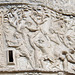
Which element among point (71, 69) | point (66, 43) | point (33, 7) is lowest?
Result: point (71, 69)

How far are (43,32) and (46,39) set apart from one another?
0.21 metres

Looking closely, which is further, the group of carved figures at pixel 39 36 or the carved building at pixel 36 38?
the group of carved figures at pixel 39 36

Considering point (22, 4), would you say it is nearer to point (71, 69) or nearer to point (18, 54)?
point (18, 54)

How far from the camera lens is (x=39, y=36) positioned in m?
10.7

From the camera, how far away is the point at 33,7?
1105cm

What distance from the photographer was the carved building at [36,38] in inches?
405

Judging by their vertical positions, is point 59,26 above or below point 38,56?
above

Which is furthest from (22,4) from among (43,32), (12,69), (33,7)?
(12,69)

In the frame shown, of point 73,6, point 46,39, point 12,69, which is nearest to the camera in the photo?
point 12,69

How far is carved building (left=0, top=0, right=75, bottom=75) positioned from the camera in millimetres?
10289

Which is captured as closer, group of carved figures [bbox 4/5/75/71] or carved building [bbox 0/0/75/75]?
carved building [bbox 0/0/75/75]

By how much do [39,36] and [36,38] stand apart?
114 mm

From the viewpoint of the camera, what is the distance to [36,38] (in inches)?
420

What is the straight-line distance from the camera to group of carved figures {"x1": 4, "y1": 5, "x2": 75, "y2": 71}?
34.3 ft
